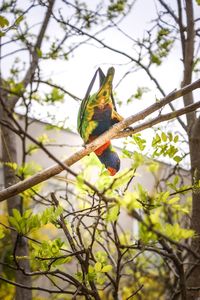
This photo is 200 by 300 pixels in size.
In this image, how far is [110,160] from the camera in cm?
97

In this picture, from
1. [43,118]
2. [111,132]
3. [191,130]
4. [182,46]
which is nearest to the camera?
[111,132]

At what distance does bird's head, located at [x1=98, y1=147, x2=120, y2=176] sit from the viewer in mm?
966

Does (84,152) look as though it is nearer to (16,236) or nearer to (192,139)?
(192,139)

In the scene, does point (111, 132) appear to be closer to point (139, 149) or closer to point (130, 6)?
point (139, 149)

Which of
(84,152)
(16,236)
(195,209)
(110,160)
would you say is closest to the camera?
(84,152)

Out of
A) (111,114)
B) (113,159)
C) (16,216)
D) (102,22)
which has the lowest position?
(16,216)

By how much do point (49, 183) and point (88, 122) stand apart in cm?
384

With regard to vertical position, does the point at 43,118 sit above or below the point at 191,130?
above

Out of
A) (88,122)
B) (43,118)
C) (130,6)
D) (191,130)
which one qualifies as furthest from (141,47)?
(88,122)

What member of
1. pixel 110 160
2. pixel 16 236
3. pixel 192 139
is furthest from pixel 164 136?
pixel 16 236

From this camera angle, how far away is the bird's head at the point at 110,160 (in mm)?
966

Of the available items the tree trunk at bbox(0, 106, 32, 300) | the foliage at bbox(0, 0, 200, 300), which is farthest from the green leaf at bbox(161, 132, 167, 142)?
the tree trunk at bbox(0, 106, 32, 300)

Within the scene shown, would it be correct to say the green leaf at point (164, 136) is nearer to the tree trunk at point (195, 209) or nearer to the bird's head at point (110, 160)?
the bird's head at point (110, 160)

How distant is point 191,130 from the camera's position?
157 centimetres
